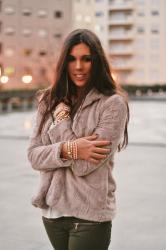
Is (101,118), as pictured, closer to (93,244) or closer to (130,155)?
(93,244)

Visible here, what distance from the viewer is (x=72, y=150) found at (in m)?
2.55

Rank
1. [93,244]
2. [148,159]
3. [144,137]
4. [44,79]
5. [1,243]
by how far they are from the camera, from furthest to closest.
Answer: [44,79] → [144,137] → [148,159] → [1,243] → [93,244]

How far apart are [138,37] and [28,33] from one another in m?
14.5

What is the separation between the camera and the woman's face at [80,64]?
260cm

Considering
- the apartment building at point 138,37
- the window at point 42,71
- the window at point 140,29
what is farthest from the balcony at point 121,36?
the window at point 42,71

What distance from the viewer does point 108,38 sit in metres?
84.7

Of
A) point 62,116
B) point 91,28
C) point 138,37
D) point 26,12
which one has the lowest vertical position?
point 138,37

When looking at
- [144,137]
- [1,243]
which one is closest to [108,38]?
[144,137]

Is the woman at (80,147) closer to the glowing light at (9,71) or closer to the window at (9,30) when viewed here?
the glowing light at (9,71)

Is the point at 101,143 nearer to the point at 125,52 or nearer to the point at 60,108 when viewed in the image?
the point at 60,108

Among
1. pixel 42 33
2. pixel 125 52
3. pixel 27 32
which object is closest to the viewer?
pixel 27 32

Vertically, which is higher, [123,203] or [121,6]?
[121,6]

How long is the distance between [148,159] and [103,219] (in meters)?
10.6

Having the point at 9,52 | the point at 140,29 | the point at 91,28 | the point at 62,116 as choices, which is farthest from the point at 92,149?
the point at 140,29
